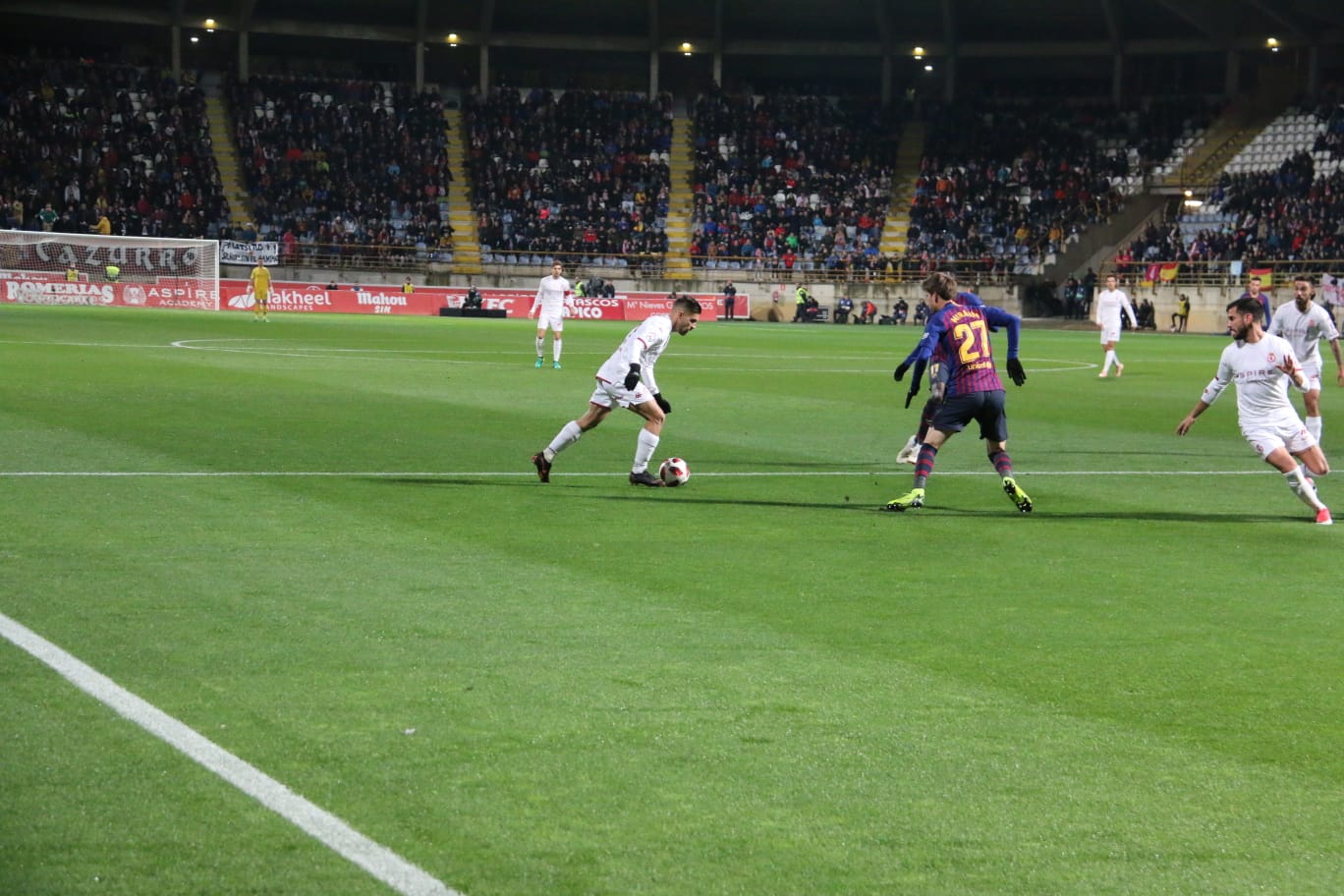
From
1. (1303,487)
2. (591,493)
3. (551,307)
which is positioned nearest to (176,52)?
(551,307)

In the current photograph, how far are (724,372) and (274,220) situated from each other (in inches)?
1579

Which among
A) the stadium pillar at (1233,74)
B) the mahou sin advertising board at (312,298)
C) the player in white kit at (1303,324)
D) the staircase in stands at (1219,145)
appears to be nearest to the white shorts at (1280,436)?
the player in white kit at (1303,324)

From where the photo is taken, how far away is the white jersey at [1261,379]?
488 inches

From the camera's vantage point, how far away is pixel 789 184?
235 ft

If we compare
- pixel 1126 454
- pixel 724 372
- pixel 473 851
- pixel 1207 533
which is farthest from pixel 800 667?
pixel 724 372

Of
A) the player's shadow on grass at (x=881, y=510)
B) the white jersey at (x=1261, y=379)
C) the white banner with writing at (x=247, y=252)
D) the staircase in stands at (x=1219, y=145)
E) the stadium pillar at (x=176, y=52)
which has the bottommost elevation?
the player's shadow on grass at (x=881, y=510)

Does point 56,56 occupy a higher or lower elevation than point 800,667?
higher

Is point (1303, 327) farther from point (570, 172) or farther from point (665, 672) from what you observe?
point (570, 172)

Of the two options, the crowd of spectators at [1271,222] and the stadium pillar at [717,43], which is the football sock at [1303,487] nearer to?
the crowd of spectators at [1271,222]

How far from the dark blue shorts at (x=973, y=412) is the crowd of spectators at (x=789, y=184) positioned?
5428 cm

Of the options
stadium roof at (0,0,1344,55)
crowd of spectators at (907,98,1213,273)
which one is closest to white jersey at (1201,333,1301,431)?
crowd of spectators at (907,98,1213,273)

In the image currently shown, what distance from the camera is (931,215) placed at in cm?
6862

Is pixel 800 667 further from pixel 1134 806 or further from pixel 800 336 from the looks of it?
pixel 800 336

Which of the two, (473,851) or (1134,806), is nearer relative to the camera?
(473,851)
